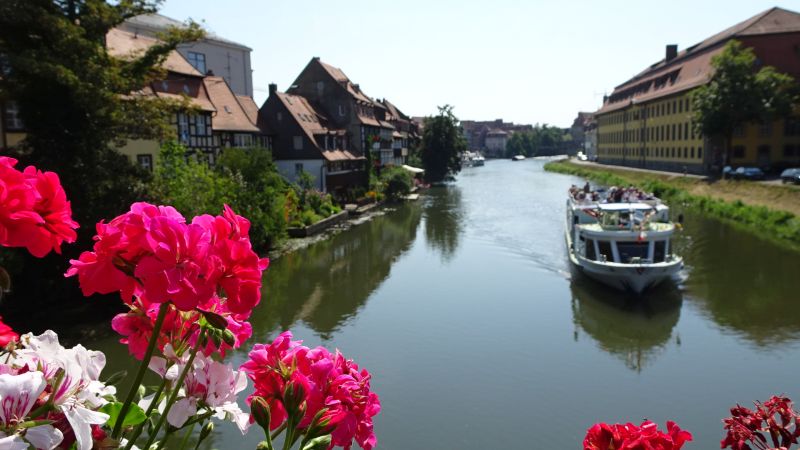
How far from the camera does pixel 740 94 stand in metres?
44.2

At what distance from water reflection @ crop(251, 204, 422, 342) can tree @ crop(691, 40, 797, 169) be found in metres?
25.9

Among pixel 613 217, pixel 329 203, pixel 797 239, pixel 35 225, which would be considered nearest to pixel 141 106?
pixel 613 217

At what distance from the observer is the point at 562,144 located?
576 ft

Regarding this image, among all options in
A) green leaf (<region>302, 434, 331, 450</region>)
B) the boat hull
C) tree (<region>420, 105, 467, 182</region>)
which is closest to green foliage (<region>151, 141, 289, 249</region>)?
the boat hull

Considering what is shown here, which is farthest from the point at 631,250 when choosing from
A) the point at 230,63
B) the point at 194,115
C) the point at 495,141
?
the point at 495,141

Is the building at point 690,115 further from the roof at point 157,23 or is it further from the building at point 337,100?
the roof at point 157,23

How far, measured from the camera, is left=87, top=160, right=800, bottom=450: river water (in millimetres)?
11688

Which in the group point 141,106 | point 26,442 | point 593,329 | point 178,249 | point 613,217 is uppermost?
point 141,106

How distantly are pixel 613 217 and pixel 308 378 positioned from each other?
21.8 metres

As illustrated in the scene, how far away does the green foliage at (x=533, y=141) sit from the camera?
164 m

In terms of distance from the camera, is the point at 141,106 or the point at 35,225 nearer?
the point at 35,225

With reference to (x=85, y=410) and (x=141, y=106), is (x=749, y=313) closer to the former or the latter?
(x=141, y=106)

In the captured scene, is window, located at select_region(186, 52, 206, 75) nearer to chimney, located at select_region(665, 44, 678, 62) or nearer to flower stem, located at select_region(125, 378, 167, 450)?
flower stem, located at select_region(125, 378, 167, 450)

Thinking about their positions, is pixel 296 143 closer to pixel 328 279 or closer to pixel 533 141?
pixel 328 279
